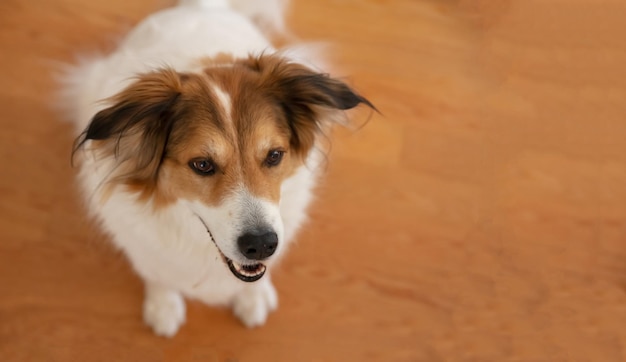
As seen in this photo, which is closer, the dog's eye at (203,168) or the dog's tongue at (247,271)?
the dog's eye at (203,168)

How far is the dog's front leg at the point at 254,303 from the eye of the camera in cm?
222

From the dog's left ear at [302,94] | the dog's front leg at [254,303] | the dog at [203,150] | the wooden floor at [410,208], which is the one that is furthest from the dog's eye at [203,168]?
the wooden floor at [410,208]

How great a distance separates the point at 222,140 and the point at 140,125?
0.22 metres

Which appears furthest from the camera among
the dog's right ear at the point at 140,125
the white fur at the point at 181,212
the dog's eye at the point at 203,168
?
the white fur at the point at 181,212

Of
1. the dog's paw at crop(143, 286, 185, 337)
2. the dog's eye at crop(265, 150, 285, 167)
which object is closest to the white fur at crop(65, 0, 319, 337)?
the dog's paw at crop(143, 286, 185, 337)

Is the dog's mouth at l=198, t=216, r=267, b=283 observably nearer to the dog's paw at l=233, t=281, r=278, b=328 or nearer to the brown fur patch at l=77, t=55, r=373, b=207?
the brown fur patch at l=77, t=55, r=373, b=207

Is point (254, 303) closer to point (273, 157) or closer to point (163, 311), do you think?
point (163, 311)

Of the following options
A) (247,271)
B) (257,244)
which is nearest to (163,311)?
(247,271)

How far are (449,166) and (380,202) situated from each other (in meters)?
0.37

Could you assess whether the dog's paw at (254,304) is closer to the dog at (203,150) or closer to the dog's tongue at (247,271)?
the dog at (203,150)

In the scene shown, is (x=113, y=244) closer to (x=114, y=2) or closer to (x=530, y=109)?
(x=114, y=2)

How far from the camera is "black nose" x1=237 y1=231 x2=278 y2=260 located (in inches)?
61.9

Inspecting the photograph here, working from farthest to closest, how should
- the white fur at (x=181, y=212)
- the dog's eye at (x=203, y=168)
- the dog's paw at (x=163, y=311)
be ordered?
1. the dog's paw at (x=163, y=311)
2. the white fur at (x=181, y=212)
3. the dog's eye at (x=203, y=168)

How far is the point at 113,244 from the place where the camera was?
7.52 ft
